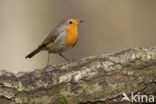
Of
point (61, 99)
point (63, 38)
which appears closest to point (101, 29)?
point (63, 38)

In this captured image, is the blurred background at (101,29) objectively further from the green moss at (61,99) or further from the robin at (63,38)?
the green moss at (61,99)

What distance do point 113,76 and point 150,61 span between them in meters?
0.34

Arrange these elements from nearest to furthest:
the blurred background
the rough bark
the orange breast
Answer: the rough bark
the orange breast
the blurred background

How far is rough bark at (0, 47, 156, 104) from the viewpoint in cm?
310

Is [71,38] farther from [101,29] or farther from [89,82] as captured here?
[101,29]

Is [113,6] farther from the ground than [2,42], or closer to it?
farther from the ground

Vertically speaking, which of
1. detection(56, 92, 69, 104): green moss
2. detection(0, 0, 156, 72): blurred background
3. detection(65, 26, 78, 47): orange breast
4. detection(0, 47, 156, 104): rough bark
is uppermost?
detection(0, 0, 156, 72): blurred background

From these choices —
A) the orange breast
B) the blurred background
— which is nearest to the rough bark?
the orange breast

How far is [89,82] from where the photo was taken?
3148 mm

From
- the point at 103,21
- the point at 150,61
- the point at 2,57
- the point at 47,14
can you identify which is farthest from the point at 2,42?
the point at 150,61

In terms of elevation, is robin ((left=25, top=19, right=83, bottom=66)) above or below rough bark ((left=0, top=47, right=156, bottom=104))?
above

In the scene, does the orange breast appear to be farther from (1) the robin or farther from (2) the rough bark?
(2) the rough bark

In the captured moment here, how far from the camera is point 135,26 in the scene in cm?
625

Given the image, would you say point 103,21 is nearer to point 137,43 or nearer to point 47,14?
point 137,43
